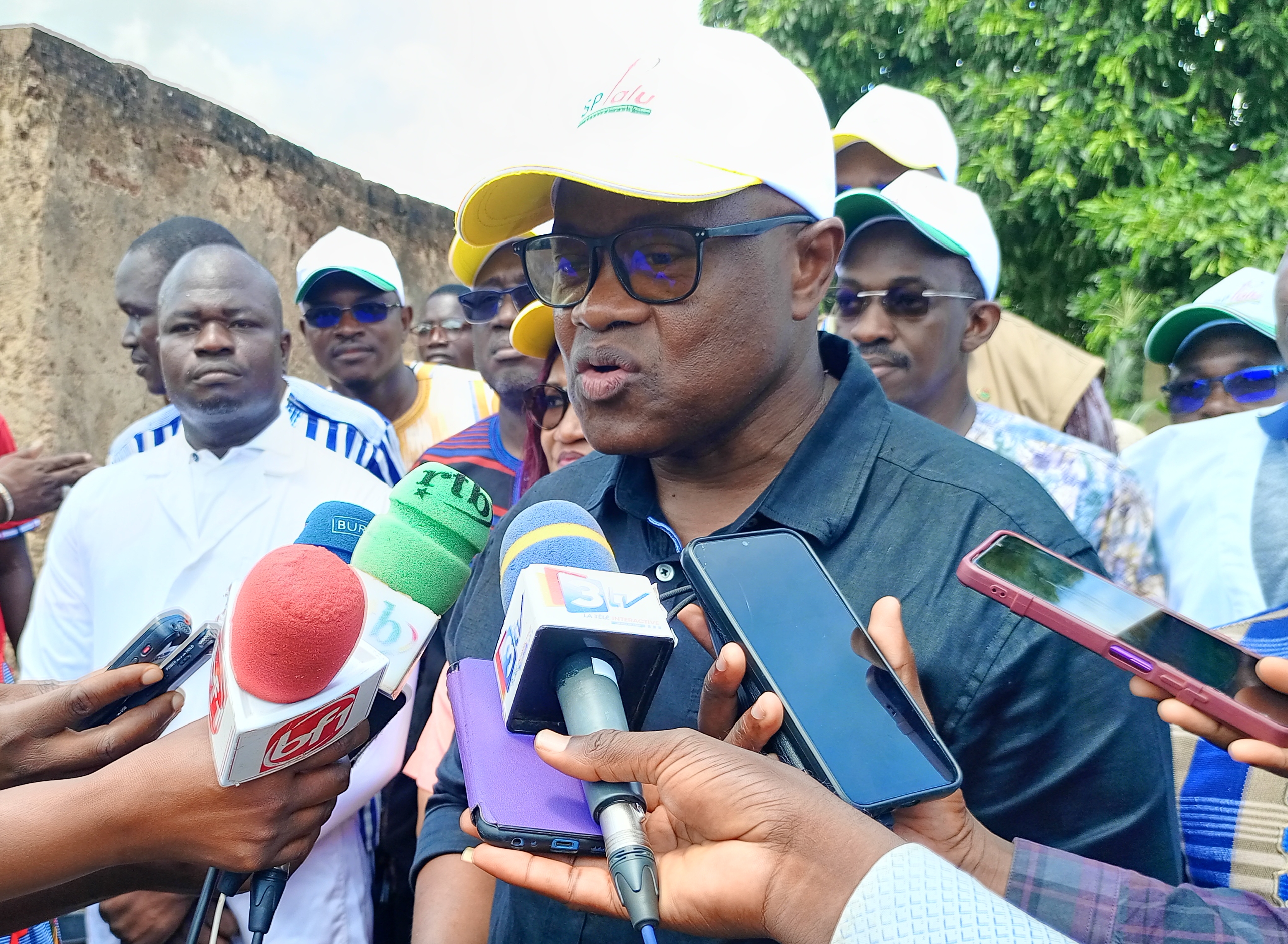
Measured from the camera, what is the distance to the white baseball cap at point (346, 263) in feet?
16.2

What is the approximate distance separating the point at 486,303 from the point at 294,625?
10.1 feet

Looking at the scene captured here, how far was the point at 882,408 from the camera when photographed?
A: 1.83m

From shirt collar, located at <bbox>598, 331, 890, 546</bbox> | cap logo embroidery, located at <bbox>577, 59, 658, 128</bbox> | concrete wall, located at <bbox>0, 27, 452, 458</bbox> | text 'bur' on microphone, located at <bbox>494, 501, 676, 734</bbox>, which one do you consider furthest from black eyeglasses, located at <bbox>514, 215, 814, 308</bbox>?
concrete wall, located at <bbox>0, 27, 452, 458</bbox>

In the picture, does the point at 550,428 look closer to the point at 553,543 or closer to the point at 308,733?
the point at 553,543

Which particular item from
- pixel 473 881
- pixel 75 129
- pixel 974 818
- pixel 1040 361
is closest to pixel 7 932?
pixel 473 881

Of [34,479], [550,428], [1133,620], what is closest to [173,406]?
[34,479]

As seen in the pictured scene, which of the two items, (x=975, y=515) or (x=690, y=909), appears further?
(x=975, y=515)

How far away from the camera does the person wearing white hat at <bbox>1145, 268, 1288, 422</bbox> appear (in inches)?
137

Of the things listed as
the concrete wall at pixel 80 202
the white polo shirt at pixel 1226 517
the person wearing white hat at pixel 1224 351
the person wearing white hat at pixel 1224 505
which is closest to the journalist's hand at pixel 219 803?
the person wearing white hat at pixel 1224 505

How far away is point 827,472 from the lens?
1.72 metres

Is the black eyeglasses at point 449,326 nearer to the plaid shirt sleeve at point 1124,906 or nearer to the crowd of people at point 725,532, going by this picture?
the crowd of people at point 725,532

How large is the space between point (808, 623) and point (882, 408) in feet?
2.06

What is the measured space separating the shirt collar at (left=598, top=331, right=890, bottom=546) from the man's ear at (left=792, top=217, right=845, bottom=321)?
3.7 inches

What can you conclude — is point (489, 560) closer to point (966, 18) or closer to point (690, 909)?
point (690, 909)
